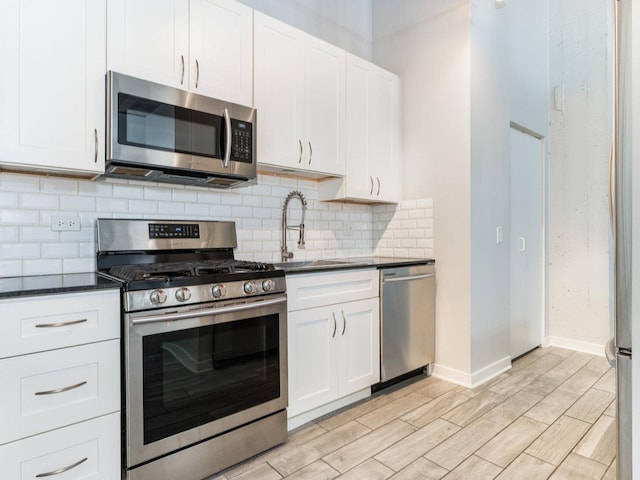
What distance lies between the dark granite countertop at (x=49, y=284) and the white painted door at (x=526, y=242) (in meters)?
3.28

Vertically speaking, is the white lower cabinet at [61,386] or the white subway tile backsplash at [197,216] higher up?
the white subway tile backsplash at [197,216]

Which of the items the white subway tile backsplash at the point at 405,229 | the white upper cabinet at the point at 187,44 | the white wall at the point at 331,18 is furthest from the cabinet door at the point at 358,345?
the white wall at the point at 331,18

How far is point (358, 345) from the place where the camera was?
2.51 meters

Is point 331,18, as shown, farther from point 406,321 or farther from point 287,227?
point 406,321

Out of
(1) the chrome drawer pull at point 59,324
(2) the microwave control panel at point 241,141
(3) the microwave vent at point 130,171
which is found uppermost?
(2) the microwave control panel at point 241,141

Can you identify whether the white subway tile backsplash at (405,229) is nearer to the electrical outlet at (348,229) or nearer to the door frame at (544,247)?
the electrical outlet at (348,229)

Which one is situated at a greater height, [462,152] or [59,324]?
[462,152]

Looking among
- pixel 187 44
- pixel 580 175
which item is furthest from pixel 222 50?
pixel 580 175

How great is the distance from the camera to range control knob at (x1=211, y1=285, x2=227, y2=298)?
1740 mm

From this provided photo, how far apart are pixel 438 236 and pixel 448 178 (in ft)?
1.52

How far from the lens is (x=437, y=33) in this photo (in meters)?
3.02

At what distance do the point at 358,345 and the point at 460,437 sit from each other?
0.78m

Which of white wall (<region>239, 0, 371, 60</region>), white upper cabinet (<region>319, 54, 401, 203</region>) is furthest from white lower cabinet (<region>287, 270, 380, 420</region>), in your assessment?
white wall (<region>239, 0, 371, 60</region>)

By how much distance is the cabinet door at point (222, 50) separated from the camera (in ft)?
6.78
